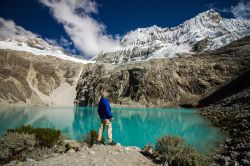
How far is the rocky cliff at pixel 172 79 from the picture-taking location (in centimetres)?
8875

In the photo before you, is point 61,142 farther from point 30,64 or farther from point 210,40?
point 210,40

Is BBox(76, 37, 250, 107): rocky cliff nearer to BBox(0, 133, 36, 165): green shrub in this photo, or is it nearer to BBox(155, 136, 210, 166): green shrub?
BBox(155, 136, 210, 166): green shrub

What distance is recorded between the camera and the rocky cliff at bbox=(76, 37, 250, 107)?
88.8 m

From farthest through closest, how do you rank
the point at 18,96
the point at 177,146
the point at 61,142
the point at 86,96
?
the point at 86,96, the point at 18,96, the point at 61,142, the point at 177,146

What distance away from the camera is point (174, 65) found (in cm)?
10331

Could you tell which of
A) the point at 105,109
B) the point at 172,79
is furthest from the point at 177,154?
the point at 172,79

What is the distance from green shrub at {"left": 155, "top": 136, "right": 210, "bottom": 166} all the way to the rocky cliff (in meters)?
75.2

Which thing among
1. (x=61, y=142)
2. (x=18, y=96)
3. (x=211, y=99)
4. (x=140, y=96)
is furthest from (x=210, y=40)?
(x=61, y=142)

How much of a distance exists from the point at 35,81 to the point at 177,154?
129 meters

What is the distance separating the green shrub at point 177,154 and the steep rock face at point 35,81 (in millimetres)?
105135

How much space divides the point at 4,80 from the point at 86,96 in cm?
3802

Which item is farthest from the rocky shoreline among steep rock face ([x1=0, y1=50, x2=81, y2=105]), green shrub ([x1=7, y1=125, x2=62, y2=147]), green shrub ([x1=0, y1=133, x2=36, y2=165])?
steep rock face ([x1=0, y1=50, x2=81, y2=105])

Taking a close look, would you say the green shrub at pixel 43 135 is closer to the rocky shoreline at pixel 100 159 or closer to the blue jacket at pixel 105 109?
the rocky shoreline at pixel 100 159

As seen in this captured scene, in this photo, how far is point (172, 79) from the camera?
9856 centimetres
